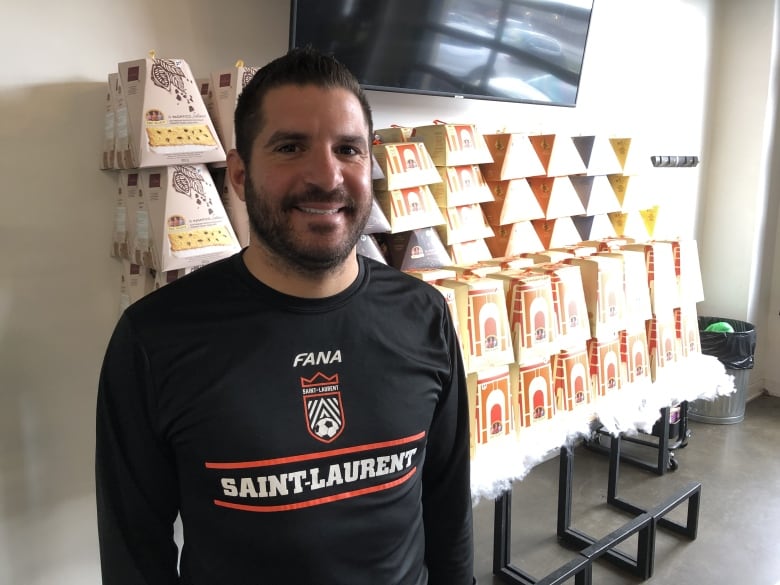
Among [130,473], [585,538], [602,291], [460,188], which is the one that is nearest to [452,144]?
[460,188]

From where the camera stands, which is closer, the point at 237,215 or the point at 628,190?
the point at 237,215

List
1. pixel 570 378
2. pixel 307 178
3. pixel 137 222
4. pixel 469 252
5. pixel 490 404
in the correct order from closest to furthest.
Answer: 1. pixel 307 178
2. pixel 137 222
3. pixel 490 404
4. pixel 570 378
5. pixel 469 252

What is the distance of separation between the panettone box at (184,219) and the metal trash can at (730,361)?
3.41 m

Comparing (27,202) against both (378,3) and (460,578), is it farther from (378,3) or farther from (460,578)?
(460,578)

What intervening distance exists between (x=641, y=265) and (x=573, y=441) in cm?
78

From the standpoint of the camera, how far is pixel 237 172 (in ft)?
3.55

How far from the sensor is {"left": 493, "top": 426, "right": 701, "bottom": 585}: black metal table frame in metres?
2.31

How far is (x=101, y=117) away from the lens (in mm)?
1755

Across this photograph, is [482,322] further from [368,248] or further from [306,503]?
[306,503]

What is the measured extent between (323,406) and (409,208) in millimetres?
1152

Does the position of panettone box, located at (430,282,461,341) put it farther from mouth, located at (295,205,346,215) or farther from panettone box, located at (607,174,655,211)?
panettone box, located at (607,174,655,211)

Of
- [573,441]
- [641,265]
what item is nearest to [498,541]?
[573,441]

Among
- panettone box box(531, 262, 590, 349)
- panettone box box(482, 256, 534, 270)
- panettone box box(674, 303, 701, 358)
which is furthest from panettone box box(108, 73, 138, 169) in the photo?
panettone box box(674, 303, 701, 358)

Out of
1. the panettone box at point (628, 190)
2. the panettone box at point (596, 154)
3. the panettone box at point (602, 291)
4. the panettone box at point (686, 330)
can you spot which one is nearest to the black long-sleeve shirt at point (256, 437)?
the panettone box at point (602, 291)
